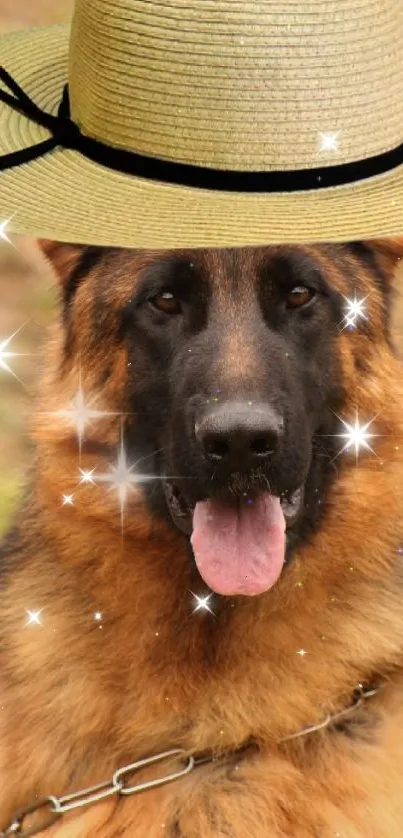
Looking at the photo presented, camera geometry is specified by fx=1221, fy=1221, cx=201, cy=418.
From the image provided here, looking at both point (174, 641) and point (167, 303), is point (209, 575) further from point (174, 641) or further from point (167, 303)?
point (167, 303)

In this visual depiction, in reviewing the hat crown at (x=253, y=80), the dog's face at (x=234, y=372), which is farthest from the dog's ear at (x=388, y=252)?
the hat crown at (x=253, y=80)

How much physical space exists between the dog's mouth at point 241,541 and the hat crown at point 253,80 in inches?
31.1

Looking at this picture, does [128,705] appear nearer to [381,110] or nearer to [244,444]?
[244,444]

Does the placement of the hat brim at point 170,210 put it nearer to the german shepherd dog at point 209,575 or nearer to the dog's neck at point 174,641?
the german shepherd dog at point 209,575

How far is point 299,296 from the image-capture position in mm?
3014

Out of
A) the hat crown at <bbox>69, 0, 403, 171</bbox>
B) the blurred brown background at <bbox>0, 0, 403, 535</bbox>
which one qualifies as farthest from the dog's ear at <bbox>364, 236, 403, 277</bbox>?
the blurred brown background at <bbox>0, 0, 403, 535</bbox>

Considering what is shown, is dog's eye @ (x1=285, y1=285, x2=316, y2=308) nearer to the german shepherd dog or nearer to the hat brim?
the german shepherd dog

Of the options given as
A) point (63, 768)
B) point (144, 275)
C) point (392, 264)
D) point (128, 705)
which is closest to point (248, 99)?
point (144, 275)

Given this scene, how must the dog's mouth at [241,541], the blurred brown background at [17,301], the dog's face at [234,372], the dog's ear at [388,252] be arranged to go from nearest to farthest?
the dog's face at [234,372], the dog's mouth at [241,541], the dog's ear at [388,252], the blurred brown background at [17,301]

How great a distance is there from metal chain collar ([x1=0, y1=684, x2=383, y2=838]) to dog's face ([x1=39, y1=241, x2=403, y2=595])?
17.2 inches

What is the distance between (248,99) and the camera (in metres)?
2.67

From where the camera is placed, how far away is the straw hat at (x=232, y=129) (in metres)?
2.63

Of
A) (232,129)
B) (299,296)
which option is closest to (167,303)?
(299,296)

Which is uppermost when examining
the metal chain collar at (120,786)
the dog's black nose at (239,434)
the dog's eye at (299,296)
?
the dog's eye at (299,296)
